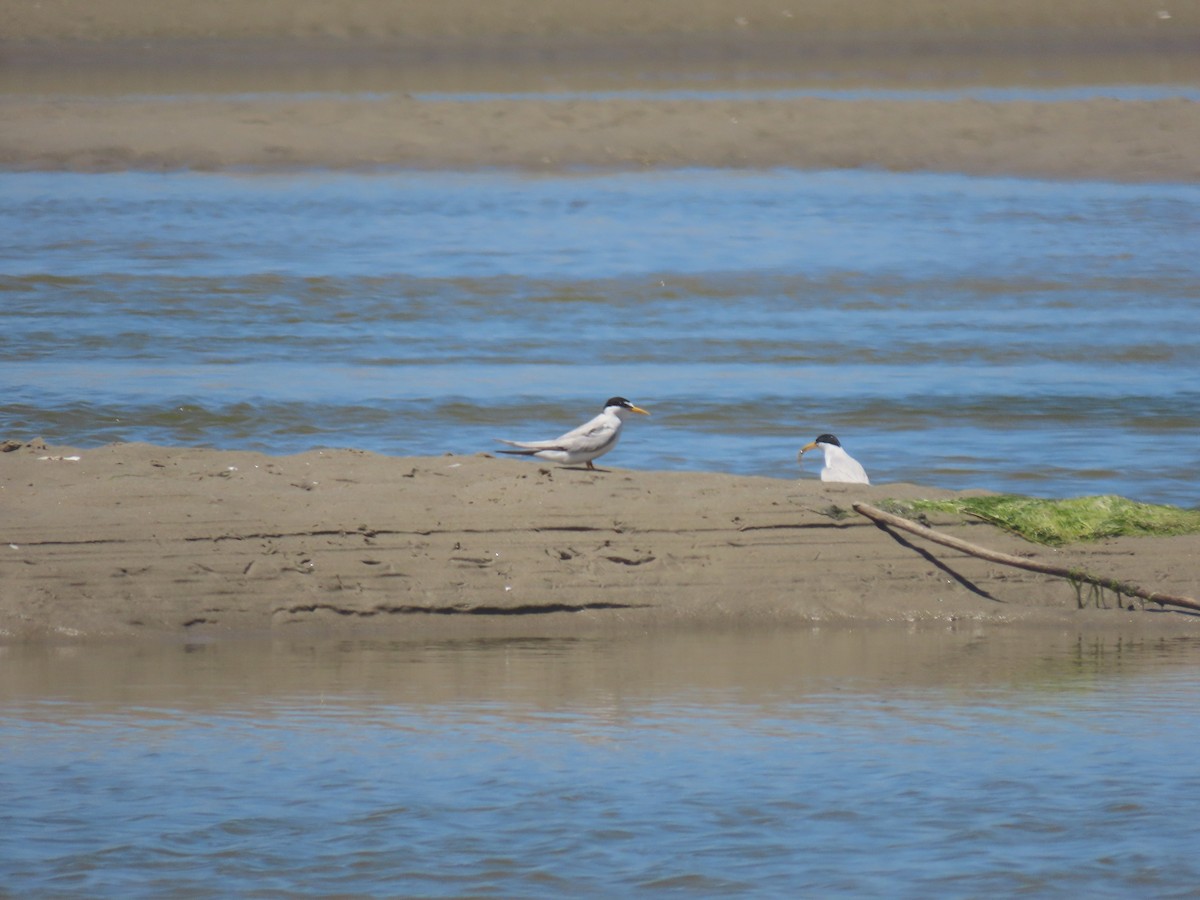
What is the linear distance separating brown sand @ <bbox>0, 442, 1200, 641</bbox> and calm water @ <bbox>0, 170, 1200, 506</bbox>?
2.33m

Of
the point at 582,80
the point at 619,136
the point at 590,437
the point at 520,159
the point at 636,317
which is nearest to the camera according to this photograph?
the point at 590,437

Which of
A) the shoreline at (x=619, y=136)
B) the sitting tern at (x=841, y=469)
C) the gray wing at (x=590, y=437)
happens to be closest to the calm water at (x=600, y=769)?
the sitting tern at (x=841, y=469)

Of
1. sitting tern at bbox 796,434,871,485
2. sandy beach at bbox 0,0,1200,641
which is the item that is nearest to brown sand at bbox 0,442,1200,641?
sandy beach at bbox 0,0,1200,641

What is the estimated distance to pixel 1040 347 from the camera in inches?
596

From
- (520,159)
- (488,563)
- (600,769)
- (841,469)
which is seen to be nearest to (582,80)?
(520,159)

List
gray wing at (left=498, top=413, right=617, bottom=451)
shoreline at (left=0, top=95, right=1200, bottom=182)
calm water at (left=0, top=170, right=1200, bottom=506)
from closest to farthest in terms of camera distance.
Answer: gray wing at (left=498, top=413, right=617, bottom=451), calm water at (left=0, top=170, right=1200, bottom=506), shoreline at (left=0, top=95, right=1200, bottom=182)

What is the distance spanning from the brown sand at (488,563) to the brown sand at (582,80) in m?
15.9

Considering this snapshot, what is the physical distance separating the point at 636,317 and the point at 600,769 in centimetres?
1043

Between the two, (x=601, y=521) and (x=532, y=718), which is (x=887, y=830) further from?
(x=601, y=521)

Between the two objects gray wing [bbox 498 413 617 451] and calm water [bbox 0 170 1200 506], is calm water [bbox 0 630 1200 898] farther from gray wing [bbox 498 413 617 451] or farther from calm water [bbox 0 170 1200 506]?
calm water [bbox 0 170 1200 506]

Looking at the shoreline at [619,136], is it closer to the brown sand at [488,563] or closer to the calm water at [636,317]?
the calm water at [636,317]

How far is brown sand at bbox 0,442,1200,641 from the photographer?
801 cm

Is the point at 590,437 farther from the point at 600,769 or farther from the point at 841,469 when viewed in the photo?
the point at 600,769

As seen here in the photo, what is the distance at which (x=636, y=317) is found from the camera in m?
16.4
